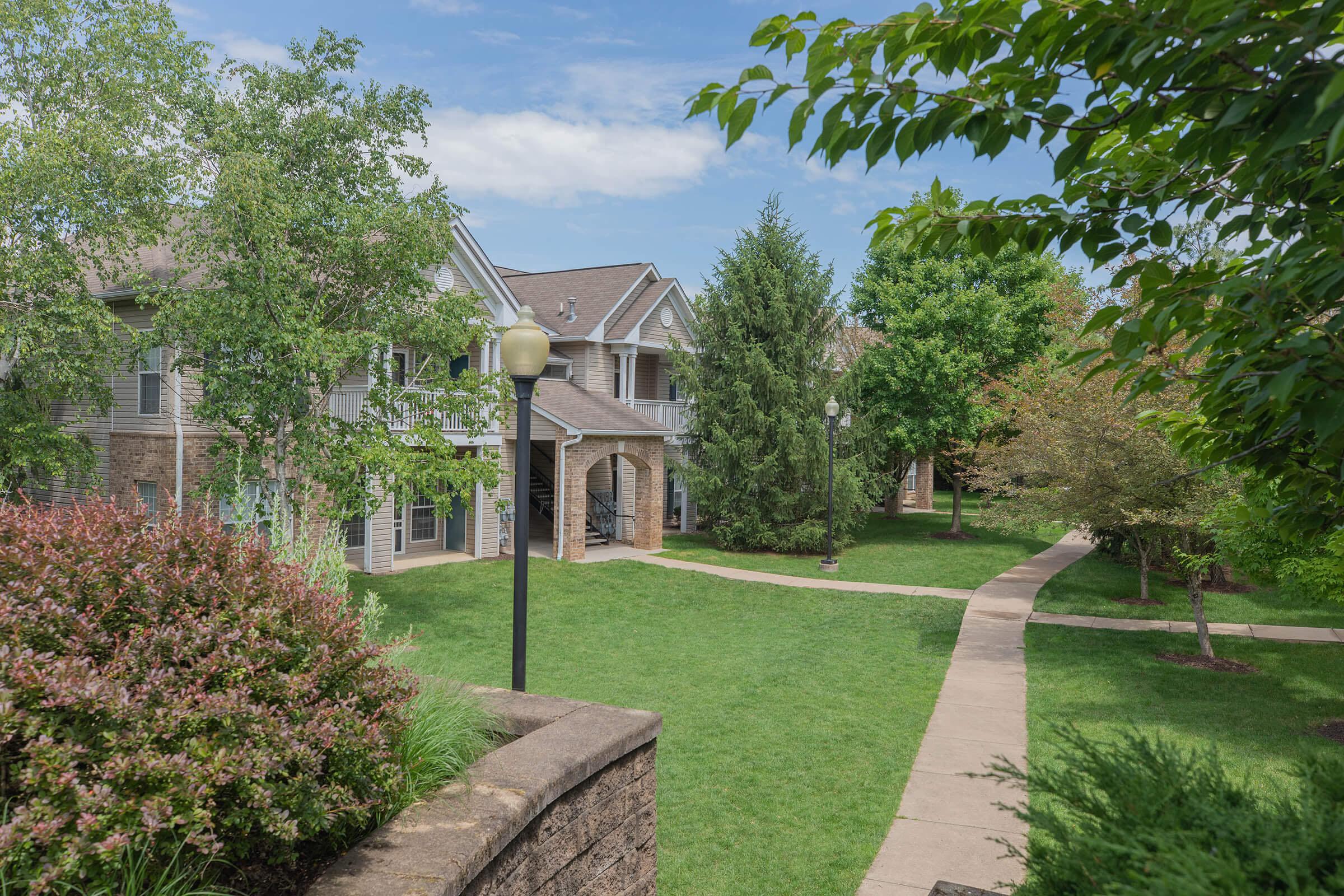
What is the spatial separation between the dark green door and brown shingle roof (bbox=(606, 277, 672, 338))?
693 cm

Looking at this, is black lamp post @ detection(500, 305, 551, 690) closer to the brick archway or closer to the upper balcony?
the upper balcony

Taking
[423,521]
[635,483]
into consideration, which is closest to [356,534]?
[423,521]

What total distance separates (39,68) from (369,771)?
1727 cm

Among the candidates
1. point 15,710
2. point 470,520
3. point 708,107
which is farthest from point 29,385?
point 708,107

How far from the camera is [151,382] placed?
58.4ft

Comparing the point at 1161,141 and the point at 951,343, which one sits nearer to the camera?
the point at 1161,141

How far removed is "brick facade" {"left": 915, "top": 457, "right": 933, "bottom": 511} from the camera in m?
37.9

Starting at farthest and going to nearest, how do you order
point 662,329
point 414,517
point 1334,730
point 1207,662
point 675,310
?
1. point 675,310
2. point 662,329
3. point 414,517
4. point 1207,662
5. point 1334,730

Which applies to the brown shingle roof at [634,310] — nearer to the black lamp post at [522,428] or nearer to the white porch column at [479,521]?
the white porch column at [479,521]

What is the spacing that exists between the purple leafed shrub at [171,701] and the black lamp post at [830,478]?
17814 mm

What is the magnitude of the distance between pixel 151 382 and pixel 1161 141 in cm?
1929

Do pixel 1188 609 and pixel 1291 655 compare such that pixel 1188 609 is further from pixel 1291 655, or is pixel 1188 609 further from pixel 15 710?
pixel 15 710

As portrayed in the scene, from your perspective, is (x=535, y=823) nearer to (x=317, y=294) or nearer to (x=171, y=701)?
(x=171, y=701)

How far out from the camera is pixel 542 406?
21766 mm
